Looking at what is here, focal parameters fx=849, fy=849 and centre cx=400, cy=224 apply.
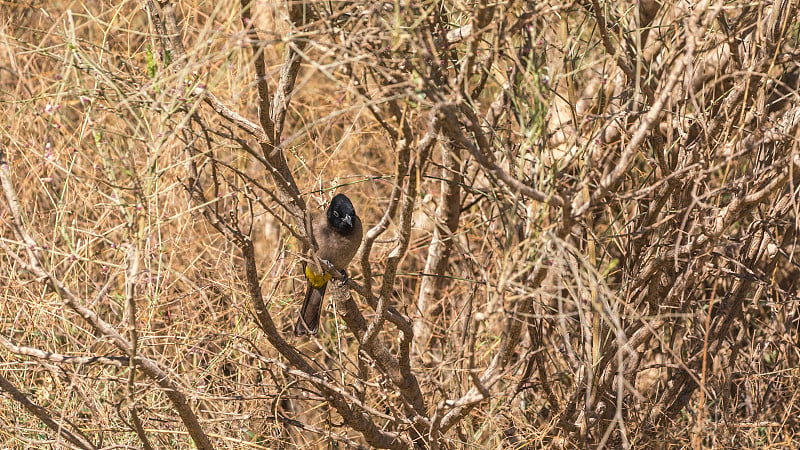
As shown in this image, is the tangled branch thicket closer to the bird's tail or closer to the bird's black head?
the bird's tail

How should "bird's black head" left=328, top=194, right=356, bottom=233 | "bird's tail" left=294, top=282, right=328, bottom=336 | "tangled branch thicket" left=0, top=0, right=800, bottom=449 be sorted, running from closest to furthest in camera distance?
"tangled branch thicket" left=0, top=0, right=800, bottom=449 → "bird's black head" left=328, top=194, right=356, bottom=233 → "bird's tail" left=294, top=282, right=328, bottom=336

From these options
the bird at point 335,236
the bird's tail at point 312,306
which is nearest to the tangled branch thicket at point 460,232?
the bird's tail at point 312,306

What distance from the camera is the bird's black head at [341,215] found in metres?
4.56

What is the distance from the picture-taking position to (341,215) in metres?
4.58

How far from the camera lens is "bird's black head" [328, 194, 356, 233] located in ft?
15.0

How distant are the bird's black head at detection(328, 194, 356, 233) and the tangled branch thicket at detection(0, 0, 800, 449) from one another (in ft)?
1.49

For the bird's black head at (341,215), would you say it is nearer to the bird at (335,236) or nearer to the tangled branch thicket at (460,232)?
the bird at (335,236)

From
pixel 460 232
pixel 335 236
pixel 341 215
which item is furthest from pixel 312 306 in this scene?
pixel 460 232

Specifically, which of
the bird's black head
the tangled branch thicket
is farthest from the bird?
the tangled branch thicket

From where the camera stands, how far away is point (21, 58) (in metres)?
6.61

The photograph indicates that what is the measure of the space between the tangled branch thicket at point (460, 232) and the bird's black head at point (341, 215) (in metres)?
0.45

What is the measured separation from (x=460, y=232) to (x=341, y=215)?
86 cm

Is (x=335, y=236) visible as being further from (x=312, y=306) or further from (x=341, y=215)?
(x=312, y=306)

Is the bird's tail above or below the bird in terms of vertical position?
below
